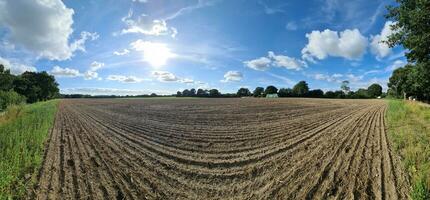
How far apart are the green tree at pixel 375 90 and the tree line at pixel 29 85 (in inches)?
5252

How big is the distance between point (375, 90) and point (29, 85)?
5551 inches

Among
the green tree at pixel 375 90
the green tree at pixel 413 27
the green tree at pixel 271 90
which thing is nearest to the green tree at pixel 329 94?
the green tree at pixel 271 90

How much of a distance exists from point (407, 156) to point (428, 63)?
12.3 metres

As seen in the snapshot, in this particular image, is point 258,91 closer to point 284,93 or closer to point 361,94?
point 284,93

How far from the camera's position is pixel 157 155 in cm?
920

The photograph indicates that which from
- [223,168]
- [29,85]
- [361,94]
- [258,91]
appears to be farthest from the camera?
[258,91]

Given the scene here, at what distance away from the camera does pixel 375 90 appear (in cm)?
13875

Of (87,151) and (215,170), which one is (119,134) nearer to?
(87,151)

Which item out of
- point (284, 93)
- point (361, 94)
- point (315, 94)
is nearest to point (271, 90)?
point (284, 93)

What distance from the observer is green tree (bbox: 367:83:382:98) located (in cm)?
13612

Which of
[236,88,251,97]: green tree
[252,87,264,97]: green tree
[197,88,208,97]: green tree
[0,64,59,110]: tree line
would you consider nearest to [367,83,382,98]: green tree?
[252,87,264,97]: green tree

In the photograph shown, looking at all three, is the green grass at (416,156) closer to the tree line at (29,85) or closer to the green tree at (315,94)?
the tree line at (29,85)

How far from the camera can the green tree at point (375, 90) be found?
13612 centimetres

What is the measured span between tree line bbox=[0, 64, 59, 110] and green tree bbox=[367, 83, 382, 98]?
133 m
